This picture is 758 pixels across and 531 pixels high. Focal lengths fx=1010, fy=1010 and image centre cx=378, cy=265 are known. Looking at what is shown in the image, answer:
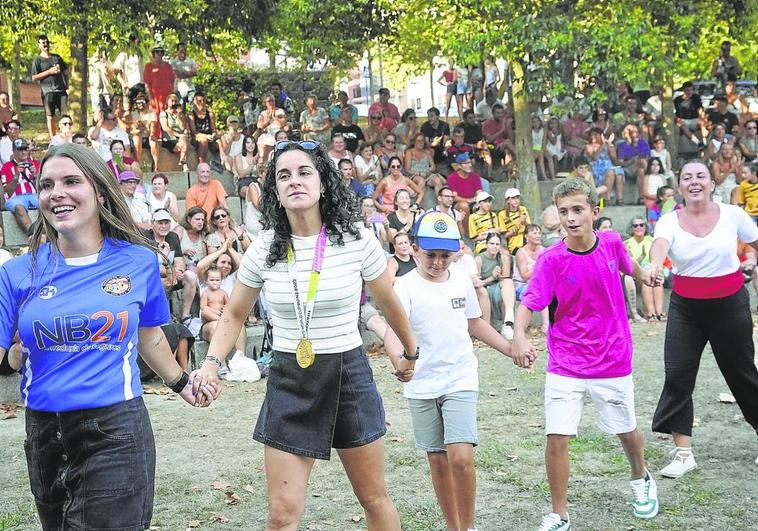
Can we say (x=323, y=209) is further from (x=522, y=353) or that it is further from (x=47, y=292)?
(x=522, y=353)

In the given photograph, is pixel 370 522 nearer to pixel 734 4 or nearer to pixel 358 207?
pixel 358 207

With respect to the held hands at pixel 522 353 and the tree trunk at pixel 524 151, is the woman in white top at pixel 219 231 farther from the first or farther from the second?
the held hands at pixel 522 353

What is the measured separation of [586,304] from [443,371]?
0.96 meters

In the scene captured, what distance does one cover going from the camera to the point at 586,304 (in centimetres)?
570

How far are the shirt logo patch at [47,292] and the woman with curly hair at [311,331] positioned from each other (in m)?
0.89

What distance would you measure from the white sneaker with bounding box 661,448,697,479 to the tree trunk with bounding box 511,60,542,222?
10417 millimetres

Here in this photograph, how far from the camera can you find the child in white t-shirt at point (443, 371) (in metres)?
5.24

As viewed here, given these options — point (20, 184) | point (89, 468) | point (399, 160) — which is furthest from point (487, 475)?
point (399, 160)

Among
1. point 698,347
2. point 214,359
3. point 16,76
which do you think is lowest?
point 698,347

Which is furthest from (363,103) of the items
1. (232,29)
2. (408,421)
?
(408,421)

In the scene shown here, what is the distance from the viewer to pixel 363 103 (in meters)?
40.2

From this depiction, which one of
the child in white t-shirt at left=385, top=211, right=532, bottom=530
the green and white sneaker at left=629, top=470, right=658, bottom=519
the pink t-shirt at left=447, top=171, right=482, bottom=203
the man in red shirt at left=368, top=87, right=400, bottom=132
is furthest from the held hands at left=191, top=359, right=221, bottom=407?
the man in red shirt at left=368, top=87, right=400, bottom=132

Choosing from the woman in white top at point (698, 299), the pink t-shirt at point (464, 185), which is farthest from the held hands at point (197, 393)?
the pink t-shirt at point (464, 185)

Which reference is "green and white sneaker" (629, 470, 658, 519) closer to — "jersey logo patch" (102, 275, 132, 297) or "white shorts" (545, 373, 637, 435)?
"white shorts" (545, 373, 637, 435)
